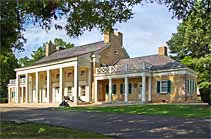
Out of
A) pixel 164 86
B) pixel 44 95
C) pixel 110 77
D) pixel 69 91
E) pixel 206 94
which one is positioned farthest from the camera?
pixel 44 95

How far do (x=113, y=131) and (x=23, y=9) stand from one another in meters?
5.48

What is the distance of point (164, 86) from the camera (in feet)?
122

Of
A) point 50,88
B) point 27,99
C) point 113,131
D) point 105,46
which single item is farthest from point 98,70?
point 113,131

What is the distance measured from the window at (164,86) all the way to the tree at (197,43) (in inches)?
134

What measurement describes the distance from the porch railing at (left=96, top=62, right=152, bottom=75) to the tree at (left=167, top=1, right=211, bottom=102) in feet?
17.3

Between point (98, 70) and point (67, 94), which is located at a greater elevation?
point (98, 70)

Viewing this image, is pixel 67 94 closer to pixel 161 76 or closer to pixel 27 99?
pixel 27 99

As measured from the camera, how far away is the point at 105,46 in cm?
4500

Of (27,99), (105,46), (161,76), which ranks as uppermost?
(105,46)

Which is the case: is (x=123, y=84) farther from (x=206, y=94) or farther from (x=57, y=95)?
(x=206, y=94)

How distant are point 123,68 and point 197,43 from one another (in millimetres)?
9564

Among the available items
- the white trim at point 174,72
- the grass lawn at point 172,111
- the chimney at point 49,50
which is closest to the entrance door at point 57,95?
the chimney at point 49,50

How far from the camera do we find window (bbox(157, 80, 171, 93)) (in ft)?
121

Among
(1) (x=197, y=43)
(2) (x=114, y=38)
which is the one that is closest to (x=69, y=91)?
(2) (x=114, y=38)
